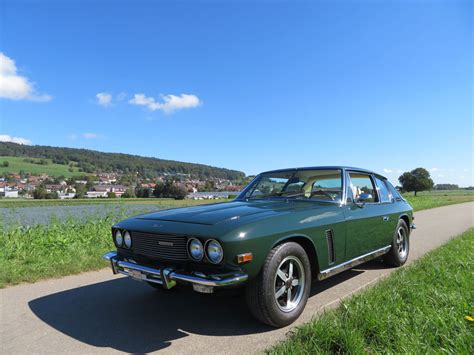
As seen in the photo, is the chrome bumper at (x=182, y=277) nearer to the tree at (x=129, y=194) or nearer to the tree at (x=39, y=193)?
the tree at (x=129, y=194)

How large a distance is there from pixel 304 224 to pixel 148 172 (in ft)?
292

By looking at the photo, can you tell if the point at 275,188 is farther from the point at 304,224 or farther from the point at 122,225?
the point at 122,225

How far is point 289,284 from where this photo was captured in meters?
3.37

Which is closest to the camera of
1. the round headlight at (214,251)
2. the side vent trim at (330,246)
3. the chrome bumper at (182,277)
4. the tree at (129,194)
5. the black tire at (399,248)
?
the chrome bumper at (182,277)

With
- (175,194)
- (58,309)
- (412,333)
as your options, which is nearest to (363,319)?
(412,333)

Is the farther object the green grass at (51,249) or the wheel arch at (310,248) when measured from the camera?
the green grass at (51,249)

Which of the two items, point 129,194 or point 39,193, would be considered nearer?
point 39,193

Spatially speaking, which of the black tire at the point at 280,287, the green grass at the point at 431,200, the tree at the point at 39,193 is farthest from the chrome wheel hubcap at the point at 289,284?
the tree at the point at 39,193

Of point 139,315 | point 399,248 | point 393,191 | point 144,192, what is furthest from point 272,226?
point 144,192

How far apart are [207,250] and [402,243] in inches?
171

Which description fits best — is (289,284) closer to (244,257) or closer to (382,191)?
(244,257)

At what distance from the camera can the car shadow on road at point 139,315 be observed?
3.04 metres

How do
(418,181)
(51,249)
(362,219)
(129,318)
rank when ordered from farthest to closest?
(418,181), (51,249), (362,219), (129,318)

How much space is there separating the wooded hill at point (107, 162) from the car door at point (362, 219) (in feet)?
253
